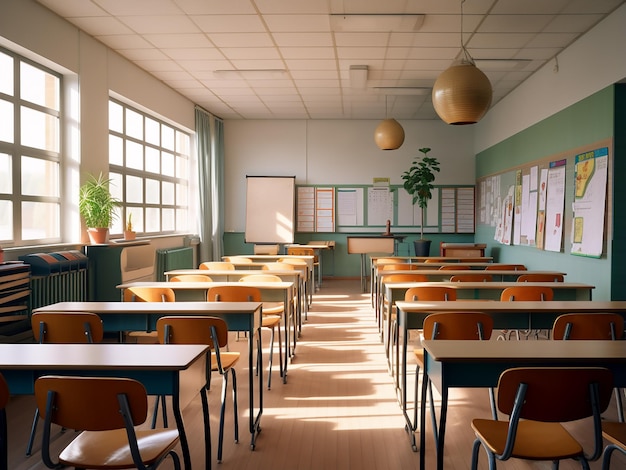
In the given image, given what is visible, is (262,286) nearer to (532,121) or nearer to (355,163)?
(532,121)

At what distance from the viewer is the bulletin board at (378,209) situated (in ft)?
36.2

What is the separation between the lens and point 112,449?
1.94 m

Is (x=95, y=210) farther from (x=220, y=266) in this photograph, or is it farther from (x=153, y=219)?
(x=153, y=219)

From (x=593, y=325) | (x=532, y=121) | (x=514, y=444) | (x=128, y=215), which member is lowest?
(x=514, y=444)

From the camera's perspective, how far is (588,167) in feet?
19.4

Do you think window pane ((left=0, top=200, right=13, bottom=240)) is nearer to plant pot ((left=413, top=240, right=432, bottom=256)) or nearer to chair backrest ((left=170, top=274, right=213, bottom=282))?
chair backrest ((left=170, top=274, right=213, bottom=282))

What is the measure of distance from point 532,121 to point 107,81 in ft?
18.9

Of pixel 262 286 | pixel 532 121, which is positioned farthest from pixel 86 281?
pixel 532 121

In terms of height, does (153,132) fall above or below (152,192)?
above

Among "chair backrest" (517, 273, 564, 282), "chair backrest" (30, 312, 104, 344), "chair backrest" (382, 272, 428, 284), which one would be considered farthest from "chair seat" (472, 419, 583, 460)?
"chair backrest" (517, 273, 564, 282)

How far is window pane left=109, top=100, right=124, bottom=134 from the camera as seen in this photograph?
23.3 ft

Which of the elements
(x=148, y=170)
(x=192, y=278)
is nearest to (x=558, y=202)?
(x=192, y=278)

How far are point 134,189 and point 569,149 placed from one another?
19.1ft

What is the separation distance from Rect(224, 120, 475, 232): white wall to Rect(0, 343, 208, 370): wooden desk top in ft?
30.0
